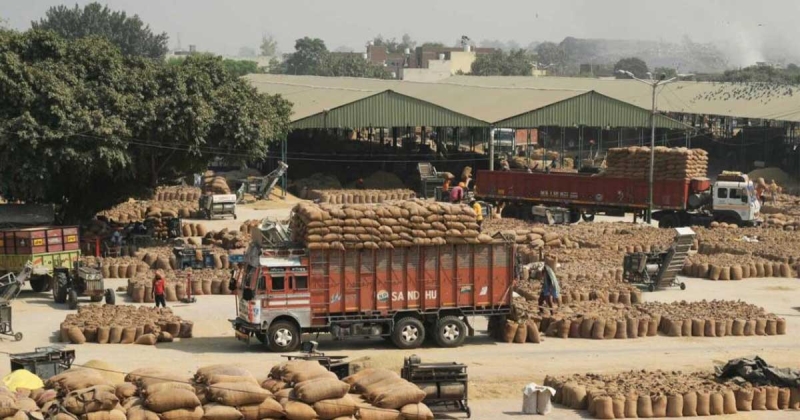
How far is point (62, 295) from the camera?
4144 centimetres

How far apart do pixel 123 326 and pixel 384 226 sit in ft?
24.9

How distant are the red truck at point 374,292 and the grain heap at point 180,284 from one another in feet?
27.2

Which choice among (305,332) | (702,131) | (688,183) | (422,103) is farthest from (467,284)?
(702,131)

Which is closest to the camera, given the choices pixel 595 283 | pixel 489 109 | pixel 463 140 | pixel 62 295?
pixel 62 295

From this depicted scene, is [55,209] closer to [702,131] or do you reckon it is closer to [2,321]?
[2,321]

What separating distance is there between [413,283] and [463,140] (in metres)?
94.9

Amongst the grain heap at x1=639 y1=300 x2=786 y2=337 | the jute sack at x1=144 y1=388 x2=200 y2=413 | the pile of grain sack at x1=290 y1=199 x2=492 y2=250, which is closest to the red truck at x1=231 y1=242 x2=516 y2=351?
the pile of grain sack at x1=290 y1=199 x2=492 y2=250

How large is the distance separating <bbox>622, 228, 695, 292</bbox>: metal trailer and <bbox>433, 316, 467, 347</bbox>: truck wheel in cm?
1243

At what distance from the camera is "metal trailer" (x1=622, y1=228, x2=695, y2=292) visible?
45.4 meters

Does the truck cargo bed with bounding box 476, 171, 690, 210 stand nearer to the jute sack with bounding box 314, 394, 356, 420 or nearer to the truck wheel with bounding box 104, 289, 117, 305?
the truck wheel with bounding box 104, 289, 117, 305

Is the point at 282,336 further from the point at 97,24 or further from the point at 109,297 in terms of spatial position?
the point at 97,24

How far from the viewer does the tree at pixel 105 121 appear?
4938 centimetres

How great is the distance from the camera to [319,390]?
25.1 metres

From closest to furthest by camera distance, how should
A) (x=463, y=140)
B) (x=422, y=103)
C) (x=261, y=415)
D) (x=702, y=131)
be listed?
(x=261, y=415) < (x=422, y=103) < (x=702, y=131) < (x=463, y=140)
